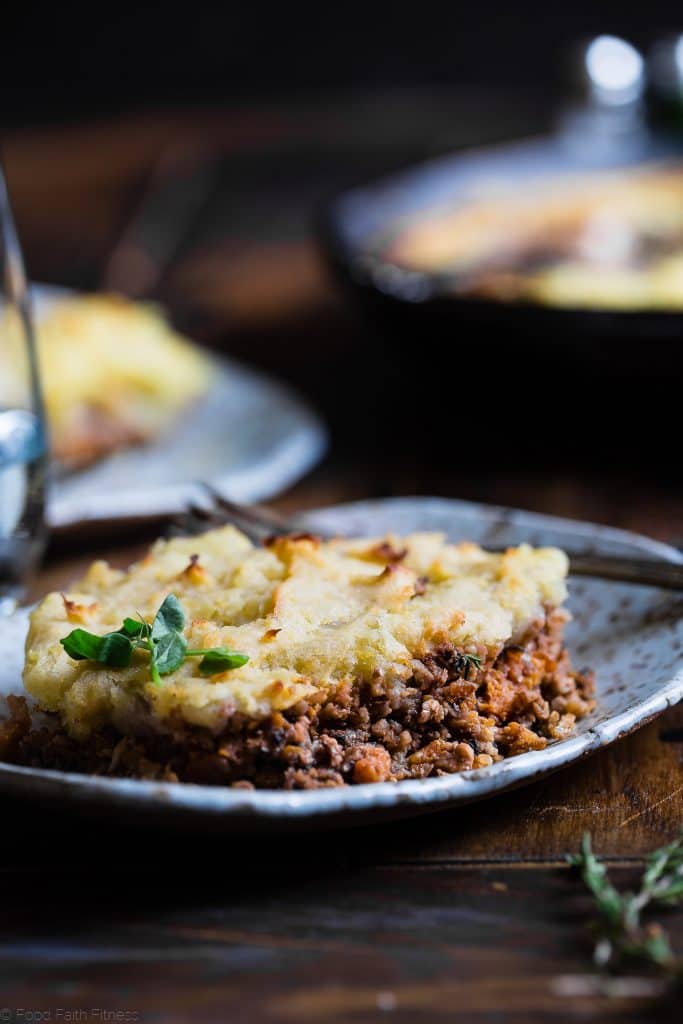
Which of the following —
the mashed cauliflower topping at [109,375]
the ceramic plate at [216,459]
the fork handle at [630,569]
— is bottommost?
the fork handle at [630,569]

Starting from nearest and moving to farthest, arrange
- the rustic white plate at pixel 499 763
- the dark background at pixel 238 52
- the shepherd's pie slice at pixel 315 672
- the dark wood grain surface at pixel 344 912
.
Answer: the dark wood grain surface at pixel 344 912 → the rustic white plate at pixel 499 763 → the shepherd's pie slice at pixel 315 672 → the dark background at pixel 238 52

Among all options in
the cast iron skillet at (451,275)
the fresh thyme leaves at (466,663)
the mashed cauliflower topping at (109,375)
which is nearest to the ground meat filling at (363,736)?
the fresh thyme leaves at (466,663)

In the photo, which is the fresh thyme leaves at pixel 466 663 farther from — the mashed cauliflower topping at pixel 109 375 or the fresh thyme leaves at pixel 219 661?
the mashed cauliflower topping at pixel 109 375

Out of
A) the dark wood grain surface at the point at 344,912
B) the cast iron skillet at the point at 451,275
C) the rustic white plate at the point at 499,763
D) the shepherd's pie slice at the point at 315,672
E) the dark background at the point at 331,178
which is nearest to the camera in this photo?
the dark wood grain surface at the point at 344,912

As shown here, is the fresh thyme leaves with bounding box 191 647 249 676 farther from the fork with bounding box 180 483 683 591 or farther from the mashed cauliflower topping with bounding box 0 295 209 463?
the mashed cauliflower topping with bounding box 0 295 209 463

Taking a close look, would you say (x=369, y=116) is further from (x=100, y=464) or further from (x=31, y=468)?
(x=31, y=468)

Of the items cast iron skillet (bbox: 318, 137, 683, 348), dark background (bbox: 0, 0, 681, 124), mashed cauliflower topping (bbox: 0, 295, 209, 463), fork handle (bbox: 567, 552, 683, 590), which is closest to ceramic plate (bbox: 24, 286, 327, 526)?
mashed cauliflower topping (bbox: 0, 295, 209, 463)

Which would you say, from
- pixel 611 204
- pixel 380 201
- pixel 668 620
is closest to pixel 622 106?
pixel 611 204
